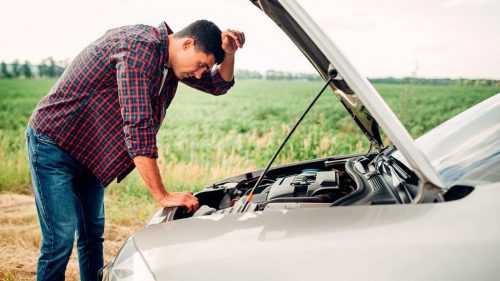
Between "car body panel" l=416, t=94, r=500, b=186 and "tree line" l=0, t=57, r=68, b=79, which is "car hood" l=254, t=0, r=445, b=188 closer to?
"car body panel" l=416, t=94, r=500, b=186

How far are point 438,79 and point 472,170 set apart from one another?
3902 cm

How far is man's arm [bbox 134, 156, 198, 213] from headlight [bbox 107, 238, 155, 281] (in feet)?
0.99

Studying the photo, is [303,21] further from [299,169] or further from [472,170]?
[299,169]

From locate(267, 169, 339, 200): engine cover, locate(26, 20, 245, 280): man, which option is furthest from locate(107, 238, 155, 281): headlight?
locate(267, 169, 339, 200): engine cover

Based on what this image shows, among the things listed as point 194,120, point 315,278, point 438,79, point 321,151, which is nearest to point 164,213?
point 315,278

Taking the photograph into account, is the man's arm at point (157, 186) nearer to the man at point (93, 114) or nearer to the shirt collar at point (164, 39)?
the man at point (93, 114)

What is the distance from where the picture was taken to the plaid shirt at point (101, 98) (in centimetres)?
221

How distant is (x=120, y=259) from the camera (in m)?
1.83

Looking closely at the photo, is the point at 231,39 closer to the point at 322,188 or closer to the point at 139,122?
the point at 139,122

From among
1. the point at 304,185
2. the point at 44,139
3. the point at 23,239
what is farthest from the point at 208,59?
the point at 23,239

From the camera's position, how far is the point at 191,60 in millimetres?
2344

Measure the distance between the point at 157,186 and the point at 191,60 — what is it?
0.62m

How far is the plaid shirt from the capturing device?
2213 mm

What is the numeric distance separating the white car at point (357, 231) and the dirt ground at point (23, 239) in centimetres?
233
